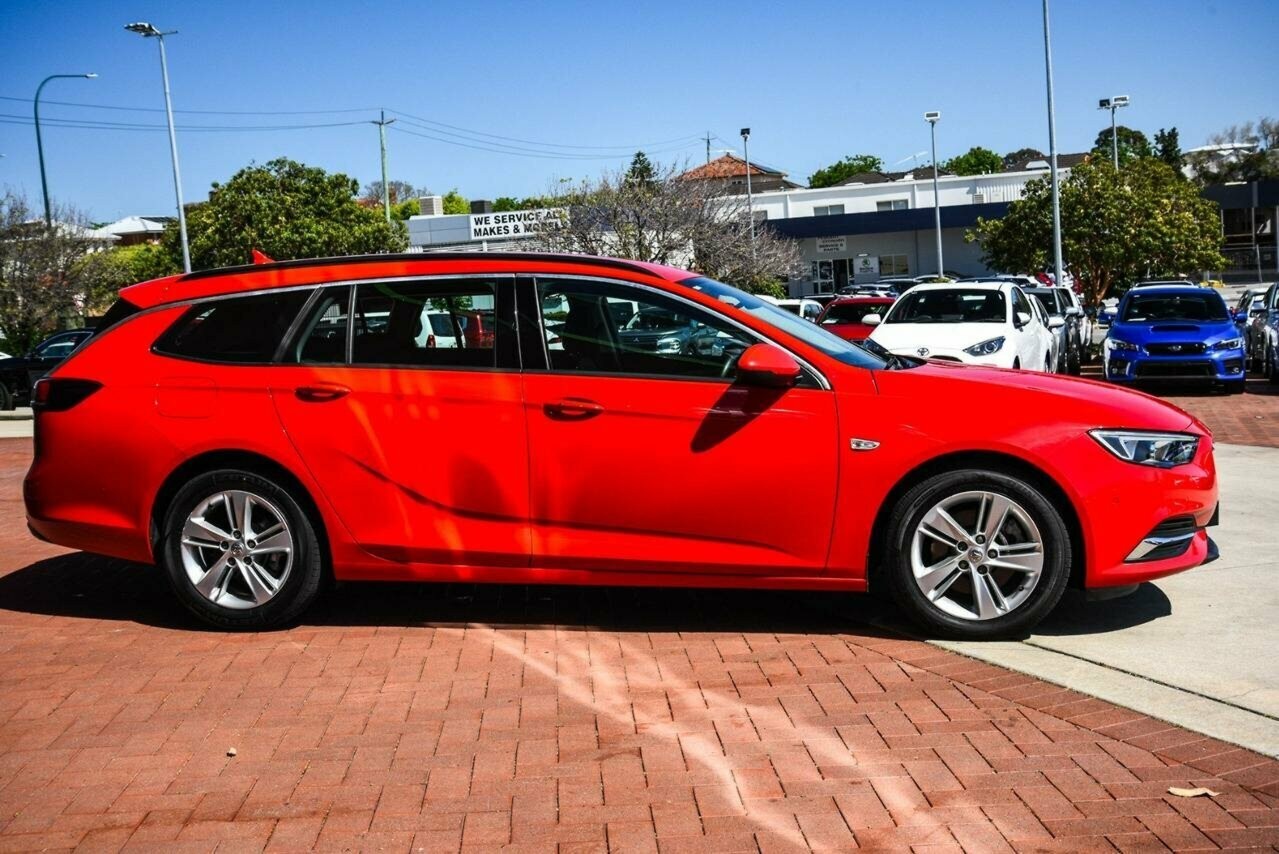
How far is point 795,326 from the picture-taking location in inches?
243

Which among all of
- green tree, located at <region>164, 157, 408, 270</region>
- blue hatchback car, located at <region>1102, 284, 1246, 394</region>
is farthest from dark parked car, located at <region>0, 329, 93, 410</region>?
green tree, located at <region>164, 157, 408, 270</region>

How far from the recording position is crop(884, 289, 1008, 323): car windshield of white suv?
52.6ft

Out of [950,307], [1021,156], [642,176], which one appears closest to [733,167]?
[1021,156]

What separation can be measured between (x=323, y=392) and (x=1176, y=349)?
14095mm

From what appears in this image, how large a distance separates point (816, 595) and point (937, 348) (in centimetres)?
890

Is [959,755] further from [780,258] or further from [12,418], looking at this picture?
[780,258]

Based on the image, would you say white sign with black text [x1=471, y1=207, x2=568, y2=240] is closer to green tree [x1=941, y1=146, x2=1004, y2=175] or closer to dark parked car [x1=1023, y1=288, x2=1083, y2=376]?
dark parked car [x1=1023, y1=288, x2=1083, y2=376]

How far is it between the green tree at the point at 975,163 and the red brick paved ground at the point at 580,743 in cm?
13102

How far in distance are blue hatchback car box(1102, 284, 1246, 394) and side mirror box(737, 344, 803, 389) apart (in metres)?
13.2

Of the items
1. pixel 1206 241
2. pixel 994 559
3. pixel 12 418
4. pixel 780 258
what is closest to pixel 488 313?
pixel 994 559

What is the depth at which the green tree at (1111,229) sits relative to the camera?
120ft

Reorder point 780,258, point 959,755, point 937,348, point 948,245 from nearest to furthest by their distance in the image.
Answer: point 959,755 < point 937,348 < point 780,258 < point 948,245

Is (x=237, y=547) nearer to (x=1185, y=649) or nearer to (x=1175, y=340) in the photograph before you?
(x=1185, y=649)

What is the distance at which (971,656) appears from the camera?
5.55m
